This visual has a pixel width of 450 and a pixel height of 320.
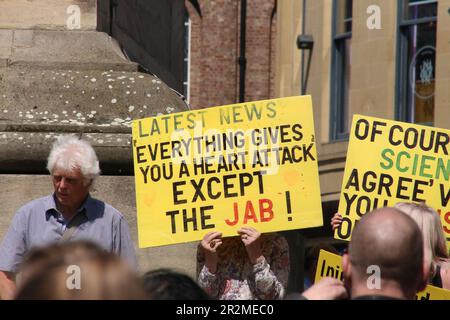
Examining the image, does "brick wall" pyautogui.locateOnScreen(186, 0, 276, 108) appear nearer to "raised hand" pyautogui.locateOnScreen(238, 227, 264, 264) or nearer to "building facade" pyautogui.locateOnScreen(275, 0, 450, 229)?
"building facade" pyautogui.locateOnScreen(275, 0, 450, 229)

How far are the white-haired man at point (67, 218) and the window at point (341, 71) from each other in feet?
58.5

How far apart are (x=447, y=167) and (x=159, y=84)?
4.91 feet

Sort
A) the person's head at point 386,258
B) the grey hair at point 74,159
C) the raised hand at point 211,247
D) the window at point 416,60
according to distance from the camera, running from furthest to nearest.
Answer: the window at point 416,60 < the raised hand at point 211,247 < the grey hair at point 74,159 < the person's head at point 386,258

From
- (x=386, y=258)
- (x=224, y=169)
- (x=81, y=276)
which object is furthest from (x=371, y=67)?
(x=81, y=276)

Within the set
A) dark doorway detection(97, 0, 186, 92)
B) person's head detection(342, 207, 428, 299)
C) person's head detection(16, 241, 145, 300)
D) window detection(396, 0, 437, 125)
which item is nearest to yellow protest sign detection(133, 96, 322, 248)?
dark doorway detection(97, 0, 186, 92)

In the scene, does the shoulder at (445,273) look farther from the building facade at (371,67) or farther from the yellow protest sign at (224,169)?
the building facade at (371,67)

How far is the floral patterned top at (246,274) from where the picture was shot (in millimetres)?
6703

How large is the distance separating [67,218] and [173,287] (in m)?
2.59

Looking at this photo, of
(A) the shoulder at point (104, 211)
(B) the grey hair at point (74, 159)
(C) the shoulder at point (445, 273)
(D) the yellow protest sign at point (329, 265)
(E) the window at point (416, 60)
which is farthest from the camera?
(E) the window at point (416, 60)

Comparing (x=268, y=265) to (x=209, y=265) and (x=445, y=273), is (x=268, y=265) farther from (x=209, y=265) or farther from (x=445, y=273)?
(x=445, y=273)

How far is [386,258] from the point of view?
4.62 meters

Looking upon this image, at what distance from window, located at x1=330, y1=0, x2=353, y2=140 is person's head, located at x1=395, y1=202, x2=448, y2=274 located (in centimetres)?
1749

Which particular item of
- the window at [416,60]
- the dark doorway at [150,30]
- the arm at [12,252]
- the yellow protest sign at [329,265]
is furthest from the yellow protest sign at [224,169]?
the window at [416,60]

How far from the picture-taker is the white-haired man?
6.48m
